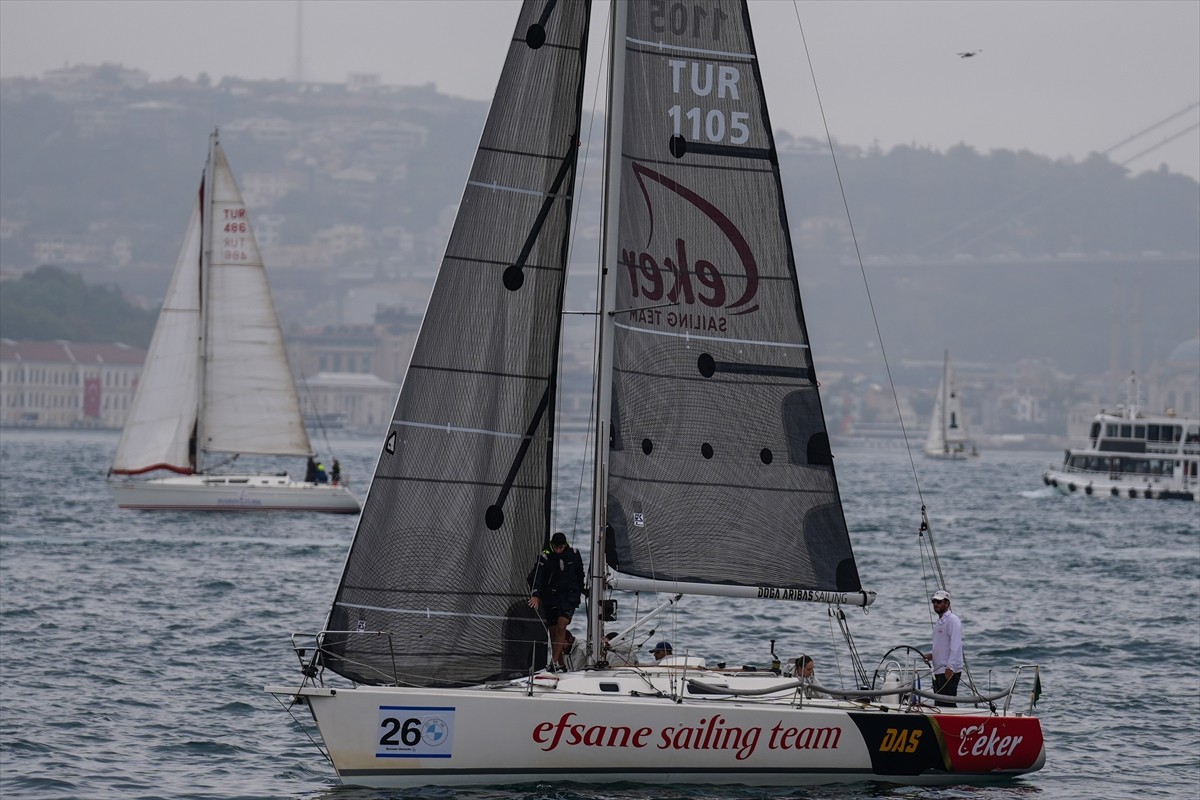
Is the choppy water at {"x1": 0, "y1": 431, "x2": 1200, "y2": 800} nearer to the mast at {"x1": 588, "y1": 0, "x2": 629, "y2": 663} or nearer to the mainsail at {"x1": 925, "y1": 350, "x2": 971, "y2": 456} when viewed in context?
the mast at {"x1": 588, "y1": 0, "x2": 629, "y2": 663}

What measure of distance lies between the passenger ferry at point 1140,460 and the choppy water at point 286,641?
77.1 ft

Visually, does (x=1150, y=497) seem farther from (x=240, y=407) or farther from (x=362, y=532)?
(x=362, y=532)

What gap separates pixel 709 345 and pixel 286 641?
9.44 meters

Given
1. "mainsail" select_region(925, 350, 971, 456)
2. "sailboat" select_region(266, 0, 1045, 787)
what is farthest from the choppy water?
"mainsail" select_region(925, 350, 971, 456)

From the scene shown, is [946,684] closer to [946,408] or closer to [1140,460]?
[1140,460]

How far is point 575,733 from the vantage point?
11711 mm

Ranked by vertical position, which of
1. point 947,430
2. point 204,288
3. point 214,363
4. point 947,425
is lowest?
point 947,430

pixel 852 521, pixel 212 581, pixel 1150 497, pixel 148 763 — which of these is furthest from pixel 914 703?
pixel 1150 497

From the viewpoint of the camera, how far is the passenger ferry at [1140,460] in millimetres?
67875

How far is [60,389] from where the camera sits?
169125 mm

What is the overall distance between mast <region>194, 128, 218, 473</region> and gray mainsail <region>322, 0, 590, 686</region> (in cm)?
2711

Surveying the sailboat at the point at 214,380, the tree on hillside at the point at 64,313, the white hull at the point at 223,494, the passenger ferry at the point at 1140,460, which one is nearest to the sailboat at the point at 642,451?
the sailboat at the point at 214,380

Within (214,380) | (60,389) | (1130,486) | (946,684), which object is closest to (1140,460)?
(1130,486)

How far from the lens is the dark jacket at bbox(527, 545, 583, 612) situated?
12672 millimetres
